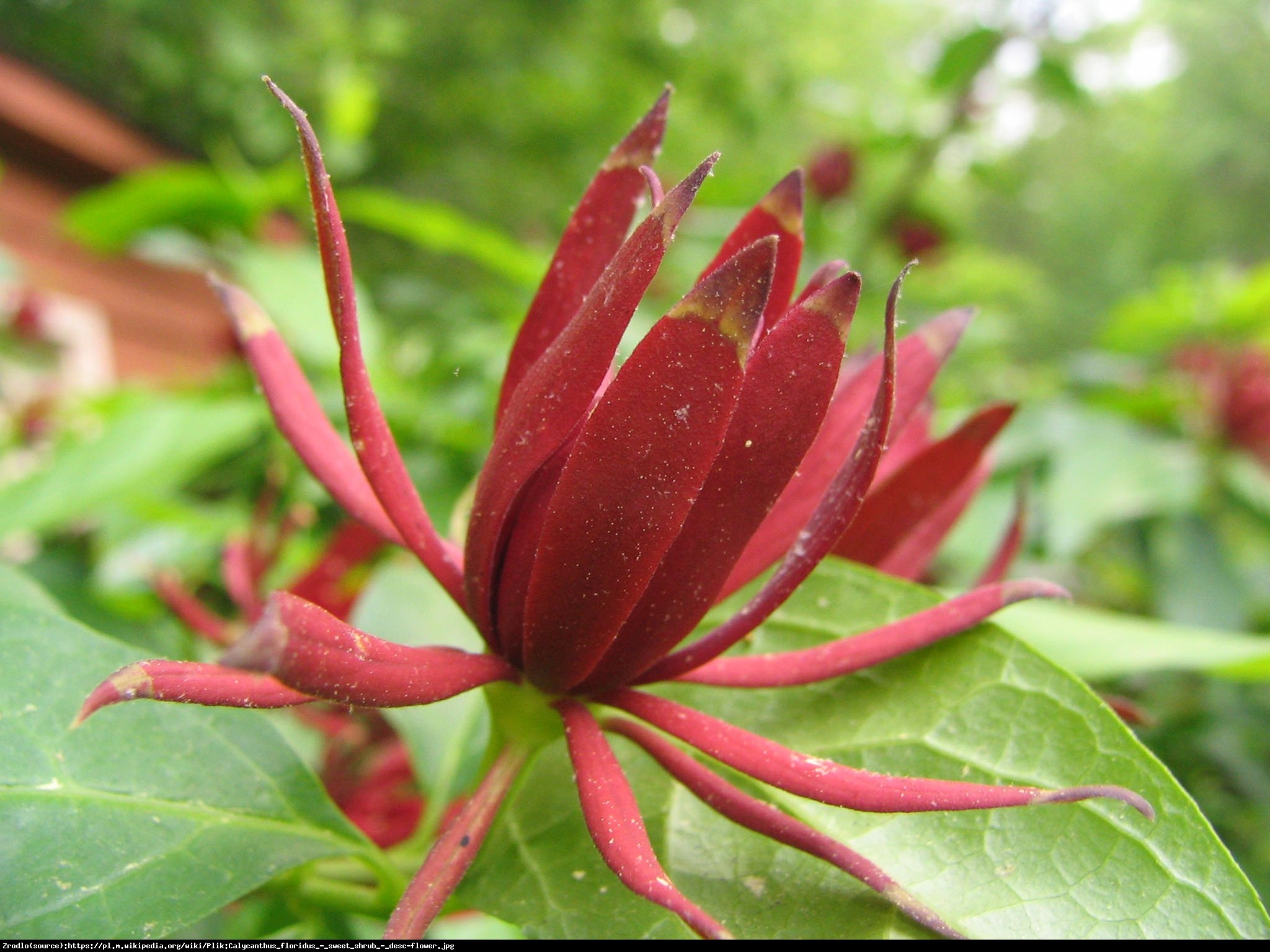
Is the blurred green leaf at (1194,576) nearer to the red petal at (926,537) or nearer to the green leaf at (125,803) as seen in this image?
the red petal at (926,537)

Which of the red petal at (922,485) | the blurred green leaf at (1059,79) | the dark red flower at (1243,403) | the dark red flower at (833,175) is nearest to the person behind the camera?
the red petal at (922,485)

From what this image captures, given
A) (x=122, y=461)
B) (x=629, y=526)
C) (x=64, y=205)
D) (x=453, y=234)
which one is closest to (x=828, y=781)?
(x=629, y=526)

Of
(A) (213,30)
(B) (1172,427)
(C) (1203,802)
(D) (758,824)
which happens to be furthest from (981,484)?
(A) (213,30)

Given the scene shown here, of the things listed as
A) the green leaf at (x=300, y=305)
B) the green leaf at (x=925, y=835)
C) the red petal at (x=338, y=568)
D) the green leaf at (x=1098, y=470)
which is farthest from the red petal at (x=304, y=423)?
the green leaf at (x=1098, y=470)

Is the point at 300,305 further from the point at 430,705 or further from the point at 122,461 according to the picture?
the point at 430,705

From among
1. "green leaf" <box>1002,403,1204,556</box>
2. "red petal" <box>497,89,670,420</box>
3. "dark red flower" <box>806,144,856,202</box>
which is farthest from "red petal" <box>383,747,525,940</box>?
"dark red flower" <box>806,144,856,202</box>
